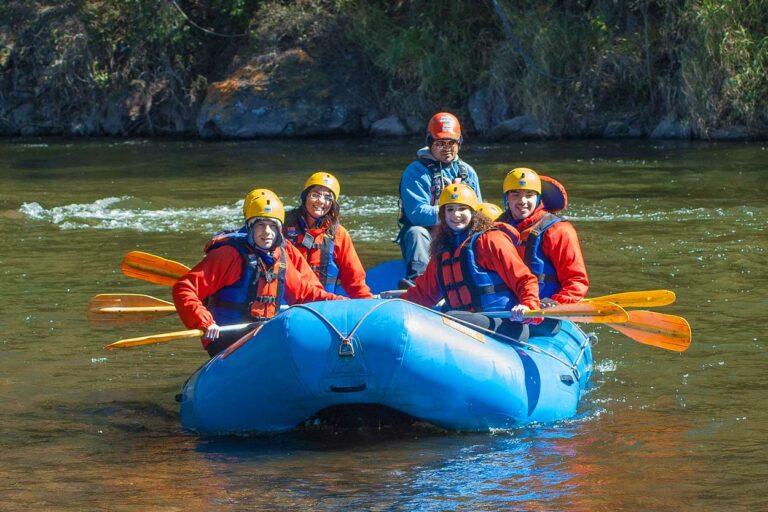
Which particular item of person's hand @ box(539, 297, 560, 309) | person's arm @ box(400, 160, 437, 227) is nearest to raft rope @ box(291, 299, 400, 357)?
person's hand @ box(539, 297, 560, 309)

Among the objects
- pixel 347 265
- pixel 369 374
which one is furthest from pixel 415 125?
pixel 369 374

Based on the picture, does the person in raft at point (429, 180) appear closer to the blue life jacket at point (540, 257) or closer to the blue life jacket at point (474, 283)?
the blue life jacket at point (540, 257)

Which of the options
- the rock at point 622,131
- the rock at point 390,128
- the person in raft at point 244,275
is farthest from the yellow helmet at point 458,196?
the rock at point 390,128

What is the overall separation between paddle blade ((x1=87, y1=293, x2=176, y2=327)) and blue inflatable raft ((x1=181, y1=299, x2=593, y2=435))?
0.74 m

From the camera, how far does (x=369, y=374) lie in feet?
18.4

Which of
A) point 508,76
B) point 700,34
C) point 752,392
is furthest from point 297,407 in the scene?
point 508,76

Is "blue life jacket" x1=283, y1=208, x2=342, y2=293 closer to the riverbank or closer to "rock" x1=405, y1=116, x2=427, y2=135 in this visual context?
the riverbank

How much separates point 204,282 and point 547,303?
166 cm

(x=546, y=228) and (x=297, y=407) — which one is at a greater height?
(x=546, y=228)

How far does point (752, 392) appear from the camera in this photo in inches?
263

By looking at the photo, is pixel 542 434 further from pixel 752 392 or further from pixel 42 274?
pixel 42 274

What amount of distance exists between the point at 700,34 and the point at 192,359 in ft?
36.7

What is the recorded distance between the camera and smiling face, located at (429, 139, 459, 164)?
8078 mm

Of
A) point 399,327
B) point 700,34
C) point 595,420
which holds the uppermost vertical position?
point 700,34
